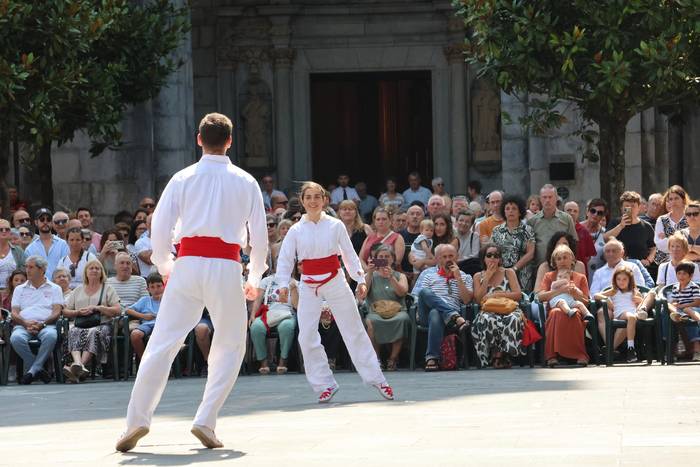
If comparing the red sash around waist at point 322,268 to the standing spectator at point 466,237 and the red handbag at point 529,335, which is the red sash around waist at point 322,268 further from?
the standing spectator at point 466,237

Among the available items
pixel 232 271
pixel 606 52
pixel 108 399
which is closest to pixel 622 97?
pixel 606 52

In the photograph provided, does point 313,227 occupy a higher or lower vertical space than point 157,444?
higher

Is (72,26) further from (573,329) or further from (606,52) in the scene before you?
(573,329)

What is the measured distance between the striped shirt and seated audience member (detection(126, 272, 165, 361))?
0.47 ft

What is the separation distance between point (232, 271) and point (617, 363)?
7546 mm

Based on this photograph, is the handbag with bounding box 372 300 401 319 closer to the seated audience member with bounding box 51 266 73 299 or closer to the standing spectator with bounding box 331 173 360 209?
the seated audience member with bounding box 51 266 73 299

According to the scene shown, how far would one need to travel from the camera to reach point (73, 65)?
68.1 feet

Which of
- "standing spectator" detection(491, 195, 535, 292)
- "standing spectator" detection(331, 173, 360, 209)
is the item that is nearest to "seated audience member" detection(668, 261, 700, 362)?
"standing spectator" detection(491, 195, 535, 292)

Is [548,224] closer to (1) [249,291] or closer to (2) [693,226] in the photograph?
(2) [693,226]

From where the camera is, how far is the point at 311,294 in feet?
43.1

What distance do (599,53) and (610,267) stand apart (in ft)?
11.4

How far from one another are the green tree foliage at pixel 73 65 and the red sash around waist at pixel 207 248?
34.8 ft

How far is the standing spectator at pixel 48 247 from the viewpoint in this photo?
17953 millimetres

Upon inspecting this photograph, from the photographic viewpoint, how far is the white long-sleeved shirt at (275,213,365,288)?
13.0 m
